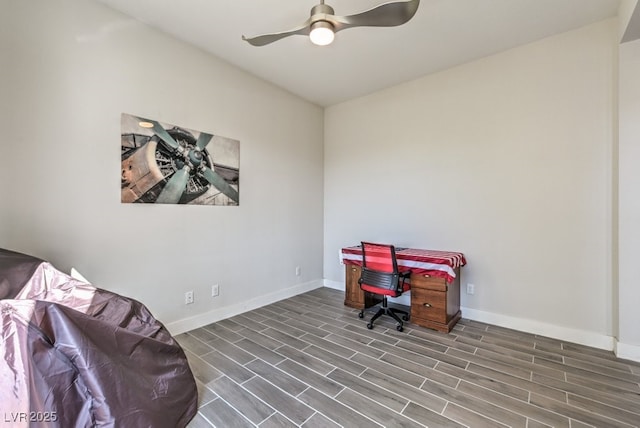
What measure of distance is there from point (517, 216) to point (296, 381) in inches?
109

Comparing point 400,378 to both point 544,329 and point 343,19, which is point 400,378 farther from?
point 343,19

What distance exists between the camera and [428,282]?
123 inches

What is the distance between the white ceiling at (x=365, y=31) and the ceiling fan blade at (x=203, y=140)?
941 millimetres

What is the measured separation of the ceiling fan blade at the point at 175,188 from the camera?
286 centimetres

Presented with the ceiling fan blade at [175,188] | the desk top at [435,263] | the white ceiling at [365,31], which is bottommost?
the desk top at [435,263]

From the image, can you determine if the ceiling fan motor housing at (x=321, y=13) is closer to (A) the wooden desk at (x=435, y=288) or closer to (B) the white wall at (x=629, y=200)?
(A) the wooden desk at (x=435, y=288)

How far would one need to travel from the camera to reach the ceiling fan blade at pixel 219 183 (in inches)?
126

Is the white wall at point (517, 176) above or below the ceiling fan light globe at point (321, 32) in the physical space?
below

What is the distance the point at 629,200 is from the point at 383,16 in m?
2.57

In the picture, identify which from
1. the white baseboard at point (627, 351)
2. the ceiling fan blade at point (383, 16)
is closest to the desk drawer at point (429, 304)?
the white baseboard at point (627, 351)

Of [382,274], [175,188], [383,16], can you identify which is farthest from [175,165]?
[382,274]

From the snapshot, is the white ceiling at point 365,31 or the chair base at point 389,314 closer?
the white ceiling at point 365,31

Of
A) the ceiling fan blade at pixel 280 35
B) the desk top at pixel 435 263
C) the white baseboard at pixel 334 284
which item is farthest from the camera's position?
the white baseboard at pixel 334 284

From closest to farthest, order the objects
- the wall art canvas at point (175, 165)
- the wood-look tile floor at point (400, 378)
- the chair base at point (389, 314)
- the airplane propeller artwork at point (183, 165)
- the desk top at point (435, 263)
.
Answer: the wood-look tile floor at point (400, 378) → the wall art canvas at point (175, 165) → the airplane propeller artwork at point (183, 165) → the desk top at point (435, 263) → the chair base at point (389, 314)
